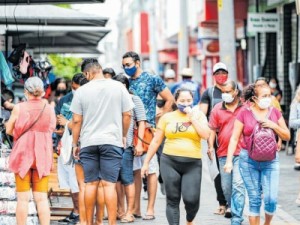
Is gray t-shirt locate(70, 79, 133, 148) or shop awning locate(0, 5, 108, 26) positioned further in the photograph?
shop awning locate(0, 5, 108, 26)

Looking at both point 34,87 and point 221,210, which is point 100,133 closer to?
point 34,87

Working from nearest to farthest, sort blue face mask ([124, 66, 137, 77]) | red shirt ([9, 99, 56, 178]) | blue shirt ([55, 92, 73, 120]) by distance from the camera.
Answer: red shirt ([9, 99, 56, 178]) → blue shirt ([55, 92, 73, 120]) → blue face mask ([124, 66, 137, 77])

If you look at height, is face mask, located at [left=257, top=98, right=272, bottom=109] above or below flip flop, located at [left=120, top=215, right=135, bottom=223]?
above

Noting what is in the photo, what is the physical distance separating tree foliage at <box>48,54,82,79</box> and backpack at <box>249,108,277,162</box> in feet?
87.5

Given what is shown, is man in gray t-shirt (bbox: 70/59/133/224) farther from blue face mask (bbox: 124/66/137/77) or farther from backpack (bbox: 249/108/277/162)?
blue face mask (bbox: 124/66/137/77)

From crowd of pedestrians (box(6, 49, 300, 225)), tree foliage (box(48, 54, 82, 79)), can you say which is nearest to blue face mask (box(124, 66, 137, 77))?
crowd of pedestrians (box(6, 49, 300, 225))

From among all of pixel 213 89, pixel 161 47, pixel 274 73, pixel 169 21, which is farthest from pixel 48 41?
pixel 161 47

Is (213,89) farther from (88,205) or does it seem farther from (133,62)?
(88,205)

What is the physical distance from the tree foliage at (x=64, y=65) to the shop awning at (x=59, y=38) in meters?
8.00

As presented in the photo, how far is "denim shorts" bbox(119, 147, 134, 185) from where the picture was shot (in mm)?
12984

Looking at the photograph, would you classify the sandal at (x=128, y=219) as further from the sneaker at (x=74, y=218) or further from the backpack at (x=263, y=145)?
the backpack at (x=263, y=145)

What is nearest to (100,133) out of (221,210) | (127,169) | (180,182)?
(180,182)

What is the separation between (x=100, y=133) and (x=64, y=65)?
27997mm

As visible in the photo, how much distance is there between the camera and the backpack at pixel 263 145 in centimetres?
1107
